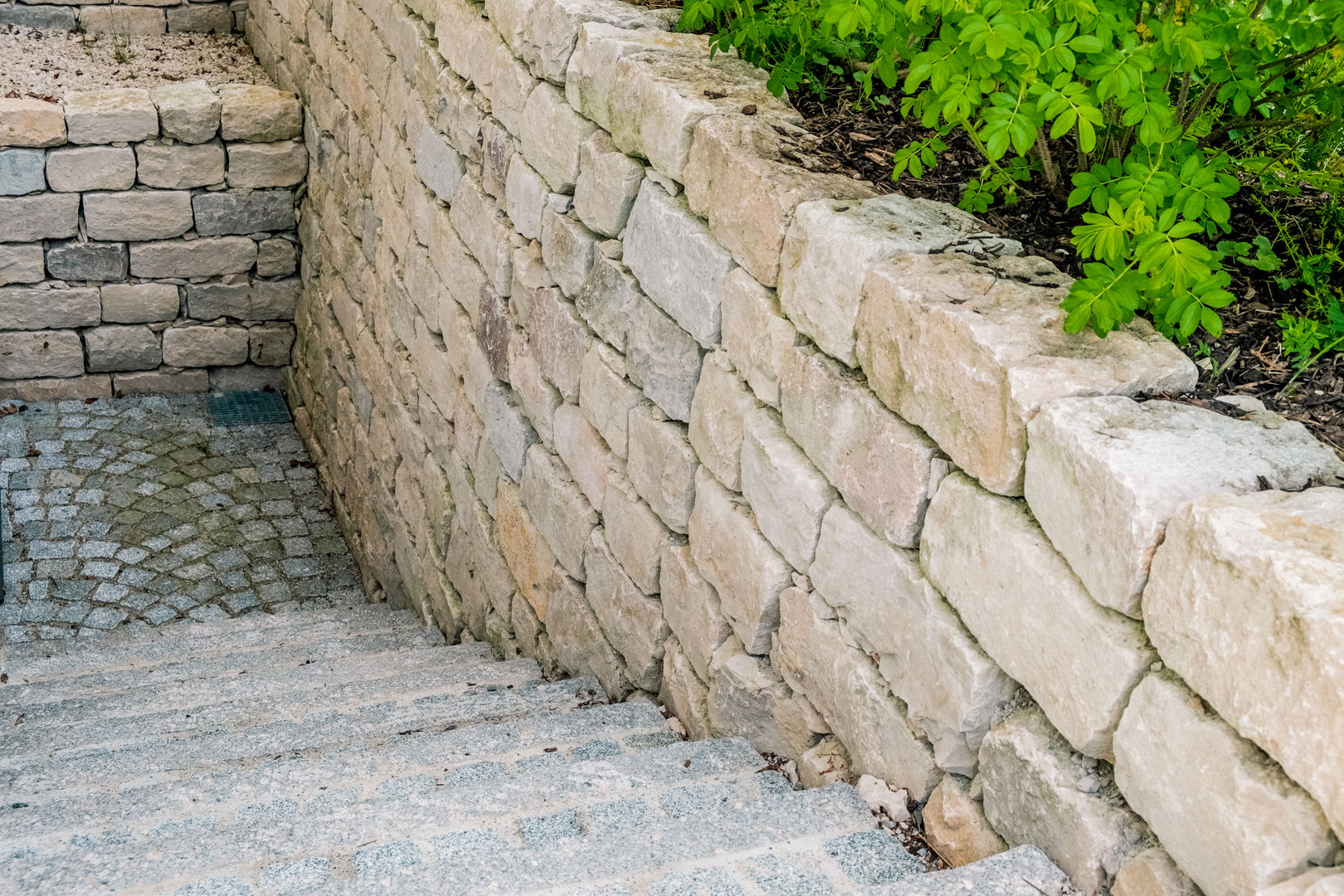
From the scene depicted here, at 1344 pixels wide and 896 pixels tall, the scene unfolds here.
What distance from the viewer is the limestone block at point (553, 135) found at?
11.4ft

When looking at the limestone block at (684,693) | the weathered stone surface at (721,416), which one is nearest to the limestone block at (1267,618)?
the weathered stone surface at (721,416)

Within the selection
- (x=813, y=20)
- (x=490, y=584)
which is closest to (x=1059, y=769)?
(x=813, y=20)

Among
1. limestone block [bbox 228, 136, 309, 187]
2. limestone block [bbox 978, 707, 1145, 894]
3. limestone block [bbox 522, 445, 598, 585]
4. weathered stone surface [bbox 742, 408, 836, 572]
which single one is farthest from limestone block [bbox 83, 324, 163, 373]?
limestone block [bbox 978, 707, 1145, 894]

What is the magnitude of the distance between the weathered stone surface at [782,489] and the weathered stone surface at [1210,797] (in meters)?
0.86

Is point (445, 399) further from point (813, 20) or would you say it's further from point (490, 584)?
point (813, 20)

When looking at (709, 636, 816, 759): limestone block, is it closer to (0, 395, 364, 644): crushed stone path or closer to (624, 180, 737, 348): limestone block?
(624, 180, 737, 348): limestone block

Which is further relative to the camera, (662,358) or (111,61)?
(111,61)

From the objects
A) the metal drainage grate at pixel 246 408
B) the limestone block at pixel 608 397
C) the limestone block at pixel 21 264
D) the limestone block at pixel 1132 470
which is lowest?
the metal drainage grate at pixel 246 408

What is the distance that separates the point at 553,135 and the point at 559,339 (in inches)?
23.0

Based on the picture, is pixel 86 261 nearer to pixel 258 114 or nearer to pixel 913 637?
pixel 258 114

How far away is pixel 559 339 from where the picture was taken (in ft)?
12.1

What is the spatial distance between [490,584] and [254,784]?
169 cm

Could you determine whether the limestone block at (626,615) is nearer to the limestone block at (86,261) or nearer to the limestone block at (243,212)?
the limestone block at (243,212)

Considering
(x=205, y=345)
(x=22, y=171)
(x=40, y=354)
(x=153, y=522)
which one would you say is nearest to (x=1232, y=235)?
(x=153, y=522)
